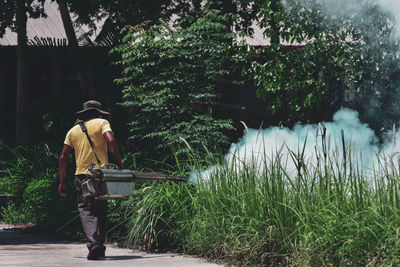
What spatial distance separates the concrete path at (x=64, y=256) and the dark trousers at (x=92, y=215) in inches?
11.6

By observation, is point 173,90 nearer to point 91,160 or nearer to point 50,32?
point 91,160

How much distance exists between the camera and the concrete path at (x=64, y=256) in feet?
26.0

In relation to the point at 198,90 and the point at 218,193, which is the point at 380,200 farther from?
the point at 198,90

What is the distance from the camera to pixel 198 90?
11.6 m

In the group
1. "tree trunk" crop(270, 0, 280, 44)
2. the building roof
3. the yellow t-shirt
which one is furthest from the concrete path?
the building roof

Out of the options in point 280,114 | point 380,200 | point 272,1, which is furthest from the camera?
point 280,114

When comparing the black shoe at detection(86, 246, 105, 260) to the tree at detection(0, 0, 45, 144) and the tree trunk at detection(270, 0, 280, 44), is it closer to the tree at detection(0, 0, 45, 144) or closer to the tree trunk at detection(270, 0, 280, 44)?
the tree trunk at detection(270, 0, 280, 44)

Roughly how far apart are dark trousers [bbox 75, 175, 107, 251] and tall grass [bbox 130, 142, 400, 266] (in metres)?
0.37

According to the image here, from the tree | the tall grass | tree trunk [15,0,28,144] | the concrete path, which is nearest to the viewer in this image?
the tall grass

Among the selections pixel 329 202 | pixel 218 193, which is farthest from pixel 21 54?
pixel 329 202

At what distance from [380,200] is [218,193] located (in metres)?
2.01

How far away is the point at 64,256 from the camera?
8.69 metres

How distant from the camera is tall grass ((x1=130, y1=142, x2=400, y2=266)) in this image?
653 cm

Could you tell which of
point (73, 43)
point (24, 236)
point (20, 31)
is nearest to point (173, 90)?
point (24, 236)
